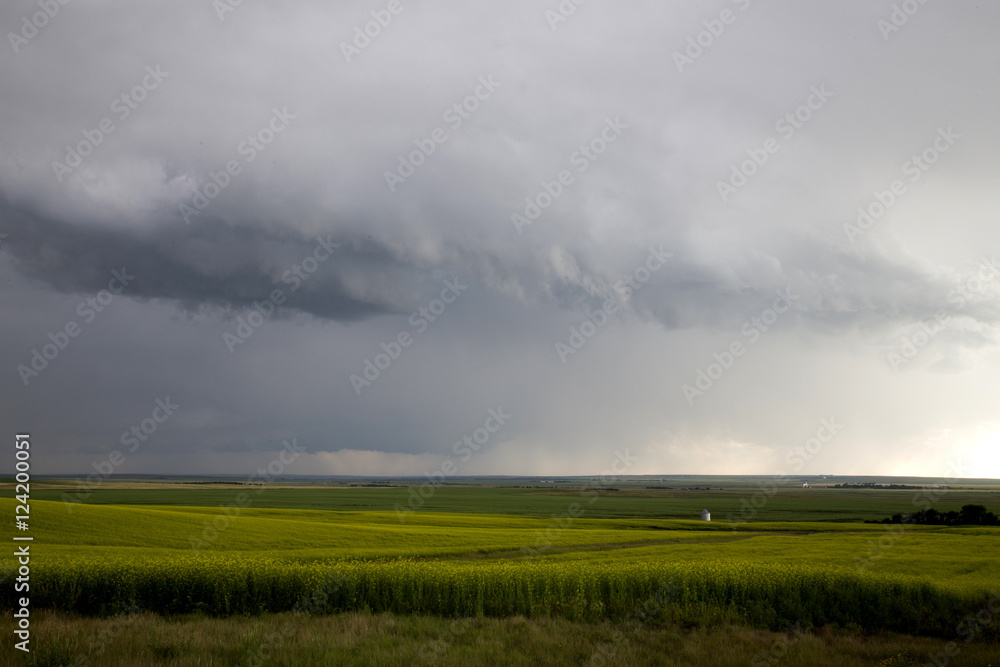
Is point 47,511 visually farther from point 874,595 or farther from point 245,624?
point 874,595

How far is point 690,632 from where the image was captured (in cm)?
1445

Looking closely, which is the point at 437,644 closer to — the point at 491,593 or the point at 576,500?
the point at 491,593

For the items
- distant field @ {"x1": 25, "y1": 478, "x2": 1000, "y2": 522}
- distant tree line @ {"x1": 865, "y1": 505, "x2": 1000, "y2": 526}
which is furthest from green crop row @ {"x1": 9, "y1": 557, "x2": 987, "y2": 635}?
distant tree line @ {"x1": 865, "y1": 505, "x2": 1000, "y2": 526}

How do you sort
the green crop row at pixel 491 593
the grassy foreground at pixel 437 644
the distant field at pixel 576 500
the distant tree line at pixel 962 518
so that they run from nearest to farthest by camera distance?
1. the grassy foreground at pixel 437 644
2. the green crop row at pixel 491 593
3. the distant tree line at pixel 962 518
4. the distant field at pixel 576 500

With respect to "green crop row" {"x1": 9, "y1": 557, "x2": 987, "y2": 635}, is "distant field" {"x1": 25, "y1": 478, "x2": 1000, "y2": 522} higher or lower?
lower

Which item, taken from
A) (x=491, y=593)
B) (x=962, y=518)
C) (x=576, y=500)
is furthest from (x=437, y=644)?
(x=576, y=500)

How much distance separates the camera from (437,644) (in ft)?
40.3

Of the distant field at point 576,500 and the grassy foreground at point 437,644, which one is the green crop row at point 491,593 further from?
the distant field at point 576,500

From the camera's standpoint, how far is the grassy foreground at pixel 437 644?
11070mm

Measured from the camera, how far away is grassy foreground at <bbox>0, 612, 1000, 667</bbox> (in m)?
11.1

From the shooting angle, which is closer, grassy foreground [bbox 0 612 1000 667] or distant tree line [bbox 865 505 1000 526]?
grassy foreground [bbox 0 612 1000 667]

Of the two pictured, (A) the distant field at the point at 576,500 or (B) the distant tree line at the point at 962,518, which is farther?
(A) the distant field at the point at 576,500

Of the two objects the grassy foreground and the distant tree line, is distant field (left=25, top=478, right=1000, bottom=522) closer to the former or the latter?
the distant tree line

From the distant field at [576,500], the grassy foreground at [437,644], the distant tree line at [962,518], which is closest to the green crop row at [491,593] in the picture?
the grassy foreground at [437,644]
